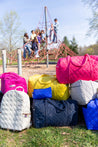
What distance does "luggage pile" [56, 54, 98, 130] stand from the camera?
2.20 meters

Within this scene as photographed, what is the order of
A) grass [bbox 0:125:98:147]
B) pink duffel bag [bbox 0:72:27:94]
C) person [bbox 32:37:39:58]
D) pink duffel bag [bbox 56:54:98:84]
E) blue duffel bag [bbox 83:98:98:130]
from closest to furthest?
grass [bbox 0:125:98:147] < blue duffel bag [bbox 83:98:98:130] < pink duffel bag [bbox 56:54:98:84] < pink duffel bag [bbox 0:72:27:94] < person [bbox 32:37:39:58]

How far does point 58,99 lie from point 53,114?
1.08 ft

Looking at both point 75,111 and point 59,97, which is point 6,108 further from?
point 75,111

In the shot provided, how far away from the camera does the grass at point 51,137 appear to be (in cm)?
183

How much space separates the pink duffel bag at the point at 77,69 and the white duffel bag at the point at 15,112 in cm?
71

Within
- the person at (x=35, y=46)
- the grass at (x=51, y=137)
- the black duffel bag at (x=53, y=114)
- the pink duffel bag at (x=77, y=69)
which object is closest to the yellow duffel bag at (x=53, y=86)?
the pink duffel bag at (x=77, y=69)

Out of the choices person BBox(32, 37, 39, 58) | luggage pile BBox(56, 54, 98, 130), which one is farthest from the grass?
person BBox(32, 37, 39, 58)

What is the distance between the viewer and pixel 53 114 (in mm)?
2199

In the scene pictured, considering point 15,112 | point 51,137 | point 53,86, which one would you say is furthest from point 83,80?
point 15,112

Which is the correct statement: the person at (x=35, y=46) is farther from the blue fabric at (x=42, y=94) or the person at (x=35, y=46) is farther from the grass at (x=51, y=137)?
the grass at (x=51, y=137)

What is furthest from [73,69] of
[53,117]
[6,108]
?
[6,108]

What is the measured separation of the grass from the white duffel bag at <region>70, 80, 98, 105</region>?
1.32 ft

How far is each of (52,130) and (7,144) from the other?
0.62 metres

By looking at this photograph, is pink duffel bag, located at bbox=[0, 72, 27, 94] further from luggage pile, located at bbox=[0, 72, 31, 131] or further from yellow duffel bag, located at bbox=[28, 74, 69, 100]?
luggage pile, located at bbox=[0, 72, 31, 131]
